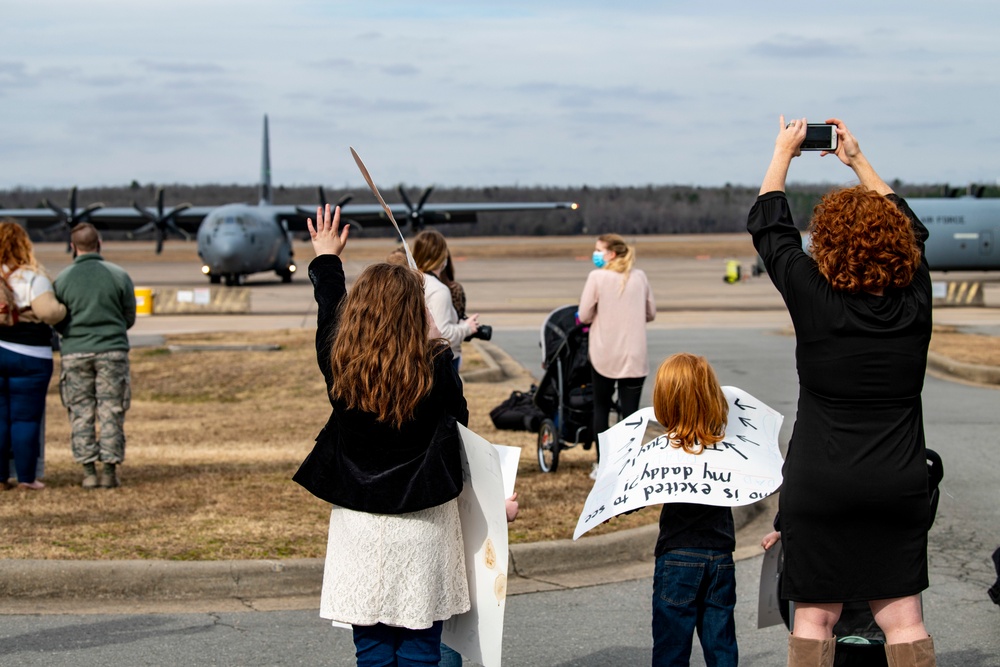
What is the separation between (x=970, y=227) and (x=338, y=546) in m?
37.4

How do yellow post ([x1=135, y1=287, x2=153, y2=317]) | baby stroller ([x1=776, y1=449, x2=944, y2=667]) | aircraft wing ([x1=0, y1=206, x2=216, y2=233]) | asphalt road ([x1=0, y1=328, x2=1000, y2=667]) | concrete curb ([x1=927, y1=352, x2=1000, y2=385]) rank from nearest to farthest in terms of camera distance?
1. baby stroller ([x1=776, y1=449, x2=944, y2=667])
2. asphalt road ([x1=0, y1=328, x2=1000, y2=667])
3. concrete curb ([x1=927, y1=352, x2=1000, y2=385])
4. yellow post ([x1=135, y1=287, x2=153, y2=317])
5. aircraft wing ([x1=0, y1=206, x2=216, y2=233])

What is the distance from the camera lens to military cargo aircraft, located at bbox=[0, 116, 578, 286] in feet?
129

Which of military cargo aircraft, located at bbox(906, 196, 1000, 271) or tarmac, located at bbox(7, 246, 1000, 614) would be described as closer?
tarmac, located at bbox(7, 246, 1000, 614)

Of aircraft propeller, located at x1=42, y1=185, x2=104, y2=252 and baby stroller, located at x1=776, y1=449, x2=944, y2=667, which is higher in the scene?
aircraft propeller, located at x1=42, y1=185, x2=104, y2=252

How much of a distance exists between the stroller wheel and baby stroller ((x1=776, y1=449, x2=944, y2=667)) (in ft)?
16.6

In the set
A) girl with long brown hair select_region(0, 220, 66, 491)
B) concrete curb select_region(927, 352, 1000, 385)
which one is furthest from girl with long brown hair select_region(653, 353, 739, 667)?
concrete curb select_region(927, 352, 1000, 385)

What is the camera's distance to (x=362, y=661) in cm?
363

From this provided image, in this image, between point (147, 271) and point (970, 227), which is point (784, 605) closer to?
point (970, 227)

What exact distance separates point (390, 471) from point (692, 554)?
3.89ft

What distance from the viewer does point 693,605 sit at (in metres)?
4.11

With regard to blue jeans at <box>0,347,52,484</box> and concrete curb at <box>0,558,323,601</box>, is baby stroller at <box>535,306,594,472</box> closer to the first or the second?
concrete curb at <box>0,558,323,601</box>

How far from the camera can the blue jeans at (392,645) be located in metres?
3.60

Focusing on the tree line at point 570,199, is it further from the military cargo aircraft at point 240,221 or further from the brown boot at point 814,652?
the brown boot at point 814,652

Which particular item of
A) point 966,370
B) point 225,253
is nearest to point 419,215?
point 225,253
